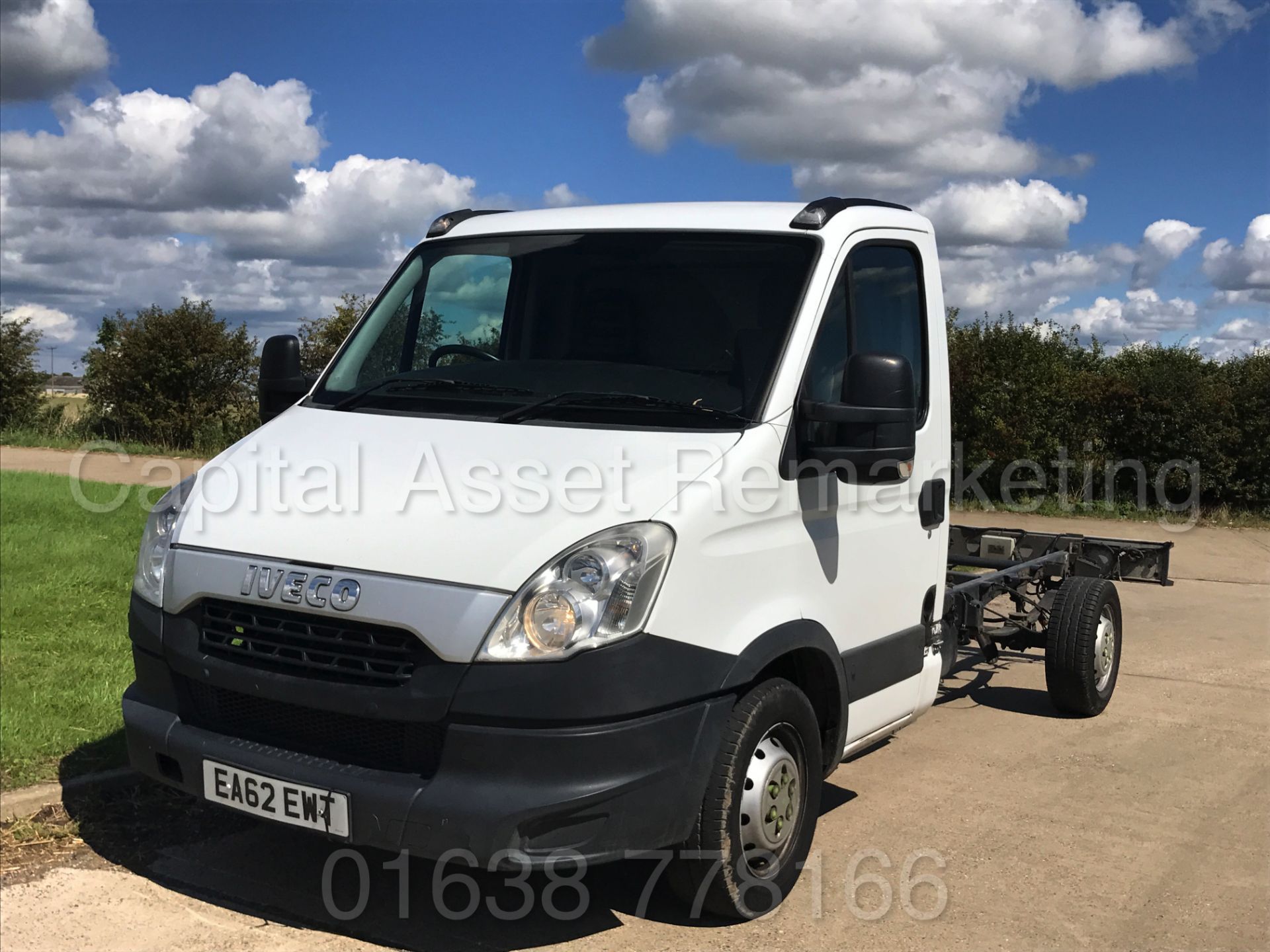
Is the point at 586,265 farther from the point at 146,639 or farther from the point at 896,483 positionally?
the point at 146,639

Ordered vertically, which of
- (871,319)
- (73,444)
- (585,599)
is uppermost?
(871,319)

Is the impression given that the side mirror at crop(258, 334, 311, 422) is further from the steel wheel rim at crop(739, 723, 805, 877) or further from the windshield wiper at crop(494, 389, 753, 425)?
the steel wheel rim at crop(739, 723, 805, 877)

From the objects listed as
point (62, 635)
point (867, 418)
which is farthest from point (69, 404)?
point (867, 418)

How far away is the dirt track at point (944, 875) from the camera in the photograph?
13.2 ft

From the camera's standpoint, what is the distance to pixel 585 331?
475 cm

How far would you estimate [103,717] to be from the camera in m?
5.83

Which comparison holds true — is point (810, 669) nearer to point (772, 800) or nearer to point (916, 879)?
point (772, 800)

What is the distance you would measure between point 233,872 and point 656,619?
82.8 inches

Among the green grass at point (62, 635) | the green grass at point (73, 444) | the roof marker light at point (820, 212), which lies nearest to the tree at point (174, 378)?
the green grass at point (73, 444)

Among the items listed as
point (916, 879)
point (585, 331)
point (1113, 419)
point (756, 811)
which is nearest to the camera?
point (756, 811)

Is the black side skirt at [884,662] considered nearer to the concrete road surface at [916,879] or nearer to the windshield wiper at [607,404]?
the concrete road surface at [916,879]

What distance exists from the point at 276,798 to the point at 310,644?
0.47 meters

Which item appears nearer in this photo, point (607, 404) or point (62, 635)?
point (607, 404)

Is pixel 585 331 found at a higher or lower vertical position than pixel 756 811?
higher
